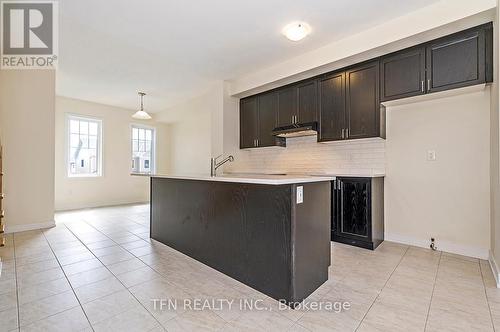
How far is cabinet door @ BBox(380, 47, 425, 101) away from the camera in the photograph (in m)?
2.79

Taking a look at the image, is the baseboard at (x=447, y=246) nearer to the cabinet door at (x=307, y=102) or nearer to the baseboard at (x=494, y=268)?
the baseboard at (x=494, y=268)

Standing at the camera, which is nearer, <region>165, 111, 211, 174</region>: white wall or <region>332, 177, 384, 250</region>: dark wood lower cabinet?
<region>332, 177, 384, 250</region>: dark wood lower cabinet

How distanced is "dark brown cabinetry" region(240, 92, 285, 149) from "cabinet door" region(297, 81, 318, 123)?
0.53m

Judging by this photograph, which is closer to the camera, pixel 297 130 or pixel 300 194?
pixel 300 194

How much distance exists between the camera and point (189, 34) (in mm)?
3121

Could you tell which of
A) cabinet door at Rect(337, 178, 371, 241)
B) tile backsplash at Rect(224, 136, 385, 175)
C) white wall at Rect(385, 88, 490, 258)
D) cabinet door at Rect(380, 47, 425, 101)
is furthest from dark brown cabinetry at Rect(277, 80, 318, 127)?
cabinet door at Rect(337, 178, 371, 241)

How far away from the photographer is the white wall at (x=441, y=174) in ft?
8.98

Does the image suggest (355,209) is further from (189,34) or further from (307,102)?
(189,34)

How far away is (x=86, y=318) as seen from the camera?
163cm

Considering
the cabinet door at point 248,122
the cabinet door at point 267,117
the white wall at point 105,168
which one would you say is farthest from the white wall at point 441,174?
the white wall at point 105,168

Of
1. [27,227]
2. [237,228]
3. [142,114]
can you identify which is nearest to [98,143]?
[142,114]

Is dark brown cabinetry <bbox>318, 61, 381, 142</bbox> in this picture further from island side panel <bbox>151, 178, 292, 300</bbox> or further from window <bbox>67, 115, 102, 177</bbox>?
window <bbox>67, 115, 102, 177</bbox>

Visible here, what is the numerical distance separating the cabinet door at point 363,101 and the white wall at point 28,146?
192 inches

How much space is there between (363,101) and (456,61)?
1.00 meters
